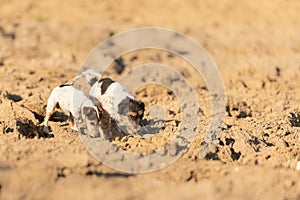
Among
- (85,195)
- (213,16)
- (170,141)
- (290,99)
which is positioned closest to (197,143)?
(170,141)

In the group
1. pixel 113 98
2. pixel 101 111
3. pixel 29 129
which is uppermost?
pixel 113 98

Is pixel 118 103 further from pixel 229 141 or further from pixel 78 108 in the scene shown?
pixel 229 141

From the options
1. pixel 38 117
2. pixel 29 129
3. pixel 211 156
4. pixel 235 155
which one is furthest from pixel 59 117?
pixel 235 155

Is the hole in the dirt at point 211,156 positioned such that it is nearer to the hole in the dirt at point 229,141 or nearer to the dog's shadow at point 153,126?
the hole in the dirt at point 229,141

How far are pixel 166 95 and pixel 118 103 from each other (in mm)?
1960

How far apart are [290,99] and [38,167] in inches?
189

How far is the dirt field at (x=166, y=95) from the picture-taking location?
4.67 m

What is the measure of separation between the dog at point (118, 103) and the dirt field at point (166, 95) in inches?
15.3

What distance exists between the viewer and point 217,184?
4.74 m

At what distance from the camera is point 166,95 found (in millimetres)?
7879

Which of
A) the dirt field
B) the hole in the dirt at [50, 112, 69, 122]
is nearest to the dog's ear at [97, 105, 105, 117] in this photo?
the dirt field

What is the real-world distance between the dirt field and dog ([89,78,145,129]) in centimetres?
39

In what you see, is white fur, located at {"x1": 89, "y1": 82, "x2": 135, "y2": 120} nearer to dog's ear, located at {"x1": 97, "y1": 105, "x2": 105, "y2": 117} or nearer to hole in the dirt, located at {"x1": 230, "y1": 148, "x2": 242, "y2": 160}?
dog's ear, located at {"x1": 97, "y1": 105, "x2": 105, "y2": 117}

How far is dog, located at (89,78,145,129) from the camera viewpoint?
19.8 feet
